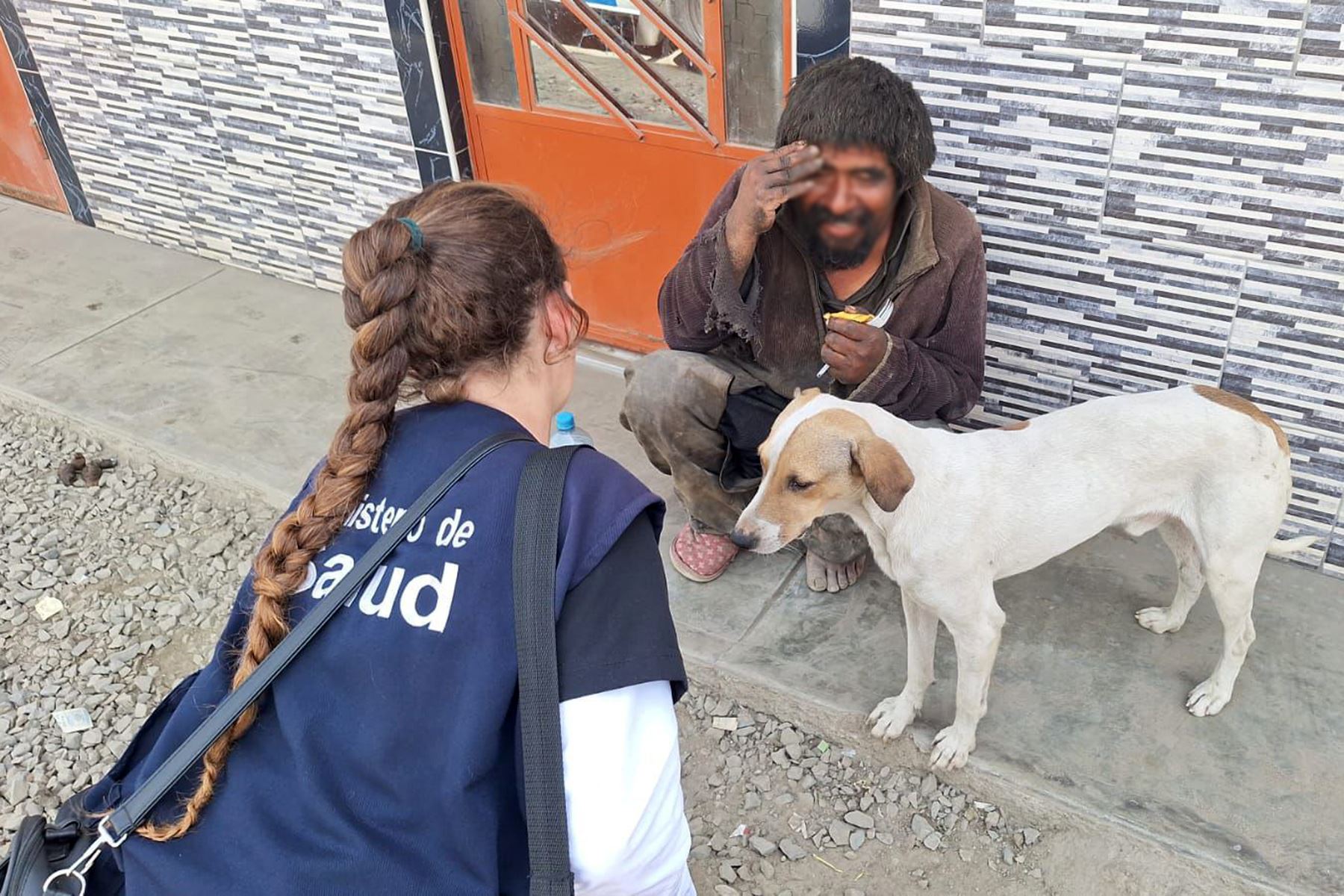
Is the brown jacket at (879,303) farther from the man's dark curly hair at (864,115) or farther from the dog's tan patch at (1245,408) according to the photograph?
the dog's tan patch at (1245,408)

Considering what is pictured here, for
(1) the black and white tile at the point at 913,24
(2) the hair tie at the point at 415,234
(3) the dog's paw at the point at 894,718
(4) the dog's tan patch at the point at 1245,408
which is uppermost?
(2) the hair tie at the point at 415,234

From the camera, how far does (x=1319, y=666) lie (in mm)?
2746

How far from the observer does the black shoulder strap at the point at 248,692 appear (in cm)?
138

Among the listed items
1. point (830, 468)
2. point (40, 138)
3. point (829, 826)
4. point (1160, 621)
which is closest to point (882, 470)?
point (830, 468)

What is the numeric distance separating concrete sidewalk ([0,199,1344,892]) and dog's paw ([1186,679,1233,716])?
0.03 meters

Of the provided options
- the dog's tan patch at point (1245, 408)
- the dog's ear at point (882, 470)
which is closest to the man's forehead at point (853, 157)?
the dog's ear at point (882, 470)

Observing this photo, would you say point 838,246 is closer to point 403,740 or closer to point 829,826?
point 829,826

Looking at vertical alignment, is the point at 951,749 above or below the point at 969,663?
below

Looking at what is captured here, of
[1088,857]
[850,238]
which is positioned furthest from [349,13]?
[1088,857]

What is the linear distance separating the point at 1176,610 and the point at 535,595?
84.5 inches

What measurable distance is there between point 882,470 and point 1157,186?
1373 mm

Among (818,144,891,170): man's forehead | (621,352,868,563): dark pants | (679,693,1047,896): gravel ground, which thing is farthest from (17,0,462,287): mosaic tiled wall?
(679,693,1047,896): gravel ground

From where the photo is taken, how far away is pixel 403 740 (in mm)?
1383

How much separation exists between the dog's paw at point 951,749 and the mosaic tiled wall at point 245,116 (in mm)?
3109
